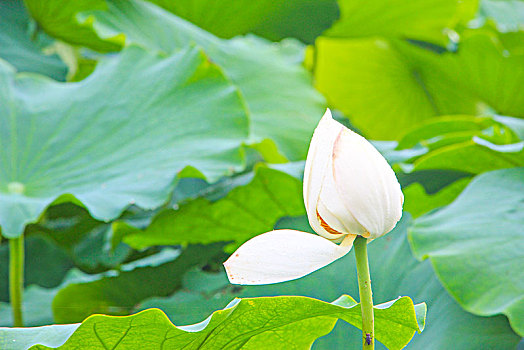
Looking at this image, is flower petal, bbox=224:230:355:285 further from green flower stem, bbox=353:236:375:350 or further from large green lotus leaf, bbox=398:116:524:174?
large green lotus leaf, bbox=398:116:524:174

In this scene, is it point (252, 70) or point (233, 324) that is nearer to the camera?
point (233, 324)

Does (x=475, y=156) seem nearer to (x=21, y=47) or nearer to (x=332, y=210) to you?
(x=332, y=210)

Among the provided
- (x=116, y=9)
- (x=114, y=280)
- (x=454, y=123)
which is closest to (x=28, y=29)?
(x=116, y=9)

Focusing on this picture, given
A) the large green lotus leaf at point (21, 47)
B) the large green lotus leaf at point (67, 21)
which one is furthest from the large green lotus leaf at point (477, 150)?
the large green lotus leaf at point (21, 47)

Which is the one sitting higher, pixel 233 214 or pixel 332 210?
pixel 332 210

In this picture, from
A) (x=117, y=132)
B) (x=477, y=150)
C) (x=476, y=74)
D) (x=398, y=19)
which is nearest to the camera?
(x=477, y=150)

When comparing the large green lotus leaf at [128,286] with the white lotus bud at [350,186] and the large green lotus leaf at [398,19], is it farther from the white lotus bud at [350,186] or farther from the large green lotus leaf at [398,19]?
the large green lotus leaf at [398,19]

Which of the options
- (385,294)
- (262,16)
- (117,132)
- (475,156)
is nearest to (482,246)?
(385,294)
